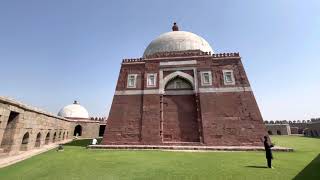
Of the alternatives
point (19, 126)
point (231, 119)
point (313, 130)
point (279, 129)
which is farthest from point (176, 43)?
point (313, 130)

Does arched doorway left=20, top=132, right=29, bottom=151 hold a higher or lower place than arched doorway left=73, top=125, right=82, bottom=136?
lower

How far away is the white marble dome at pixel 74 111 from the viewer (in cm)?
3506

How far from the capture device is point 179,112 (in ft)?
55.4

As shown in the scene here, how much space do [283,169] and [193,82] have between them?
1039 centimetres

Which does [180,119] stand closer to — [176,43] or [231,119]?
[231,119]

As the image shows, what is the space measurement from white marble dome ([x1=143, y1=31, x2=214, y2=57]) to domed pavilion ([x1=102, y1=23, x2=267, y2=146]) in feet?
8.03

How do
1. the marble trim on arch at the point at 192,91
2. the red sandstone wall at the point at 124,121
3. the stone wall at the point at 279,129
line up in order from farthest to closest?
1. the stone wall at the point at 279,129
2. the marble trim on arch at the point at 192,91
3. the red sandstone wall at the point at 124,121

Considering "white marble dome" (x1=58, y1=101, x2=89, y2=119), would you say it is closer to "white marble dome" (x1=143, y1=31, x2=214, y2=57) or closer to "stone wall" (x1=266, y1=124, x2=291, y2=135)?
"white marble dome" (x1=143, y1=31, x2=214, y2=57)

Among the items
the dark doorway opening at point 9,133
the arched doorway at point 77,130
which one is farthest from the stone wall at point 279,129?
the dark doorway opening at point 9,133

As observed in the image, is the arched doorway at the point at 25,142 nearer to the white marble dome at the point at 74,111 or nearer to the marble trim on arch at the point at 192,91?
the marble trim on arch at the point at 192,91

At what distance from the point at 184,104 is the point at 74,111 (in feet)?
83.4

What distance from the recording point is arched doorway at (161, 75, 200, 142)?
16.0 meters

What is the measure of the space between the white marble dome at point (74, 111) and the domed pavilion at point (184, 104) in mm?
21183

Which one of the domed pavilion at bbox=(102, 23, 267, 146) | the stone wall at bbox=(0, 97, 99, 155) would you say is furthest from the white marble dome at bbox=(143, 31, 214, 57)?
the stone wall at bbox=(0, 97, 99, 155)
